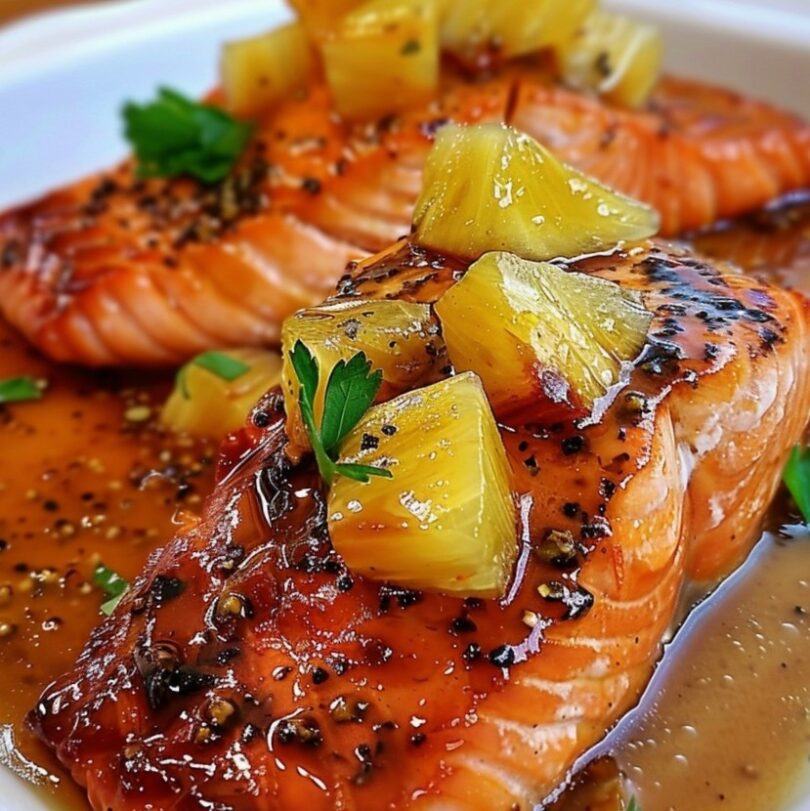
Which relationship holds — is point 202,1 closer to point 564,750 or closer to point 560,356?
point 560,356

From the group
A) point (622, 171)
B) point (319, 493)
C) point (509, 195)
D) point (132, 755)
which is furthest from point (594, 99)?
point (132, 755)

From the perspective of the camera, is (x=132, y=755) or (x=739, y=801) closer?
(x=132, y=755)

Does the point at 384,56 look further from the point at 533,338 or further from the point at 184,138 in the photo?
the point at 533,338

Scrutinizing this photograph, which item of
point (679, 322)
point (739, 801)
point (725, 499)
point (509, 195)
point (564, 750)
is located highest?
point (509, 195)

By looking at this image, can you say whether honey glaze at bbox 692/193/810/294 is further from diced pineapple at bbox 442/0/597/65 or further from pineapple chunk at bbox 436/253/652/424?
pineapple chunk at bbox 436/253/652/424

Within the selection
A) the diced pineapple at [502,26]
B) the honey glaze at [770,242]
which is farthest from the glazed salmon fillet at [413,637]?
the diced pineapple at [502,26]

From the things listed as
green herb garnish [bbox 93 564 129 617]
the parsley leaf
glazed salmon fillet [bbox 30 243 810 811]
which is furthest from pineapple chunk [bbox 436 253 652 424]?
green herb garnish [bbox 93 564 129 617]
